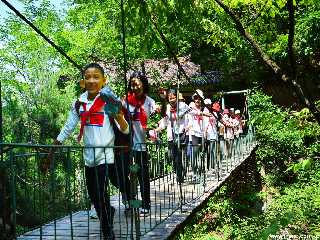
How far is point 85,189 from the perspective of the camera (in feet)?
10.8

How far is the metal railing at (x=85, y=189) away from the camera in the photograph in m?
2.48

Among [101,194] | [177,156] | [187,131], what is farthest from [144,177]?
[187,131]

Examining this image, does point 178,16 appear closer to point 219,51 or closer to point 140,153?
point 140,153

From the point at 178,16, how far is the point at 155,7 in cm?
15

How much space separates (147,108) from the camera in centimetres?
389

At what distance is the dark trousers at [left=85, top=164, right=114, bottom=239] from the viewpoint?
2930mm

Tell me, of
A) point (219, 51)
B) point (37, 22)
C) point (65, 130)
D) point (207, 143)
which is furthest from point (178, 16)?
point (37, 22)

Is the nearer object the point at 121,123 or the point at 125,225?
the point at 121,123

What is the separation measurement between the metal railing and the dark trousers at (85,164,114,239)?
0.17 feet

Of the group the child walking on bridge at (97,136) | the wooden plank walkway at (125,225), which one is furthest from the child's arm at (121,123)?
the wooden plank walkway at (125,225)

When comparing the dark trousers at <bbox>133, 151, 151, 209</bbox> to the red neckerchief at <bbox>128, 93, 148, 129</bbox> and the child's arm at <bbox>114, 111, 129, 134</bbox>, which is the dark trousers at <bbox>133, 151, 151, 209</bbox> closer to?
the red neckerchief at <bbox>128, 93, 148, 129</bbox>

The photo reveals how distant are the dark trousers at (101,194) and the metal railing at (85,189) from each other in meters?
0.05

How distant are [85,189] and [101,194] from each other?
0.33 meters

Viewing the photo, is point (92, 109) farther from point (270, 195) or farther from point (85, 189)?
point (270, 195)
